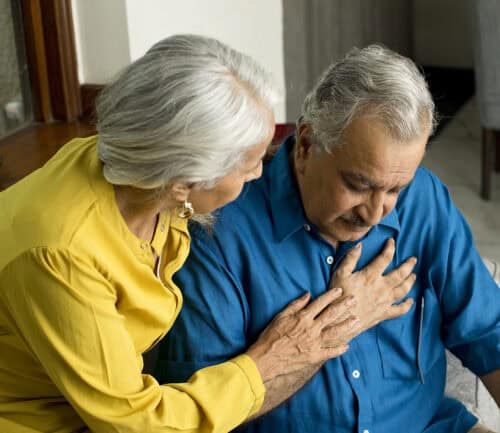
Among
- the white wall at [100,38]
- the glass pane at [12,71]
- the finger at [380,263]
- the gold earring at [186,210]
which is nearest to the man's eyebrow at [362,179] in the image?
the finger at [380,263]

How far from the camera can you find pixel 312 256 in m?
1.85

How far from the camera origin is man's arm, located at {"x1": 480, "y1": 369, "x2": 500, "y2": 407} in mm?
1918

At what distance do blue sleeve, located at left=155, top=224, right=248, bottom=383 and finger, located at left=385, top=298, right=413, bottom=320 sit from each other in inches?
11.7

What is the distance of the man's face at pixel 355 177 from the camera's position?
1.66 metres

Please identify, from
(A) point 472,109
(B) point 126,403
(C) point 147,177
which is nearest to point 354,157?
(C) point 147,177

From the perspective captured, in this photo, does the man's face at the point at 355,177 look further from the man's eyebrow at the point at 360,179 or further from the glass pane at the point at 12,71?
the glass pane at the point at 12,71

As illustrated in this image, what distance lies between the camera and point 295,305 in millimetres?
1802

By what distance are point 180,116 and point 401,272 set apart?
2.35 feet

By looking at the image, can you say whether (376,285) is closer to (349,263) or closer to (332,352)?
(349,263)

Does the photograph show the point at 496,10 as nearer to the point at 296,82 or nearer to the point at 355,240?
the point at 296,82

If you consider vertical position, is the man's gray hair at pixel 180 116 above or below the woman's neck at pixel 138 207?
above

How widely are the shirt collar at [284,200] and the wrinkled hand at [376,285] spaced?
0.13 meters

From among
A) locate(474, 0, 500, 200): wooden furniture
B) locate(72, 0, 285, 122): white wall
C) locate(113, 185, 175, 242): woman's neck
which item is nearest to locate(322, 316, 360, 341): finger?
locate(113, 185, 175, 242): woman's neck

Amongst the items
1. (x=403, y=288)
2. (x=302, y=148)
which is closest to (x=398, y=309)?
(x=403, y=288)
